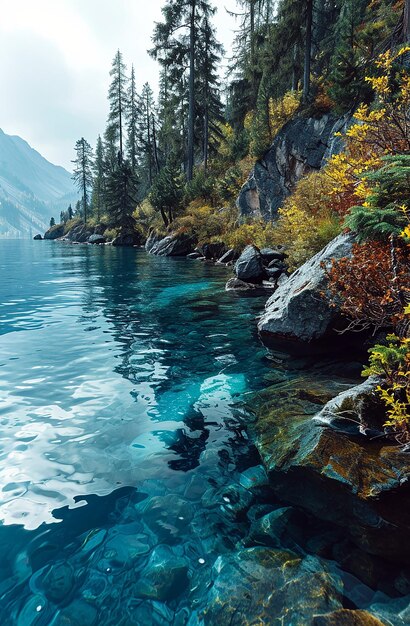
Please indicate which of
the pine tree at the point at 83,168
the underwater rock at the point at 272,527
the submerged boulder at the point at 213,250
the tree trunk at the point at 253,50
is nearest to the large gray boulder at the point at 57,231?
the pine tree at the point at 83,168

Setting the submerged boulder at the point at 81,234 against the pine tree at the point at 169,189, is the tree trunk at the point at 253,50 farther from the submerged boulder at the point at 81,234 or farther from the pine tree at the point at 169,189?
the submerged boulder at the point at 81,234

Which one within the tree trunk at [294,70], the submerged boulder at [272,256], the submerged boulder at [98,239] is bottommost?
the submerged boulder at [272,256]

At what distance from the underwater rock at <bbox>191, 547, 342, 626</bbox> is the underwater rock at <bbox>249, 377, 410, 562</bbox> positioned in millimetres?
505

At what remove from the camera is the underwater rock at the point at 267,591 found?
240 cm

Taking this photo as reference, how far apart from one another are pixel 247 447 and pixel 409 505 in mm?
1870

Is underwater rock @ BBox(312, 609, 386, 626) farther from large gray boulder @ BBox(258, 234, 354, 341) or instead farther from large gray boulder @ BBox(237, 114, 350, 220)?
large gray boulder @ BBox(237, 114, 350, 220)

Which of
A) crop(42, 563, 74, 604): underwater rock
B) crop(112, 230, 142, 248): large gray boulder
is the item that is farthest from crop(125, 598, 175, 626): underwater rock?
crop(112, 230, 142, 248): large gray boulder

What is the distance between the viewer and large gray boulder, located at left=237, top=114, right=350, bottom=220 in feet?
64.8

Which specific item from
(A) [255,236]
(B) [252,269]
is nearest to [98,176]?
(A) [255,236]

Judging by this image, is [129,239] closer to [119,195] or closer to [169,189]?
[119,195]

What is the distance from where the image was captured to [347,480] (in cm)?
311

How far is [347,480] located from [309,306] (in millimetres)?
4309

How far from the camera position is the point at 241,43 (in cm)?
3784

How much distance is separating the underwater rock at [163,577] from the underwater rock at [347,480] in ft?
4.02
